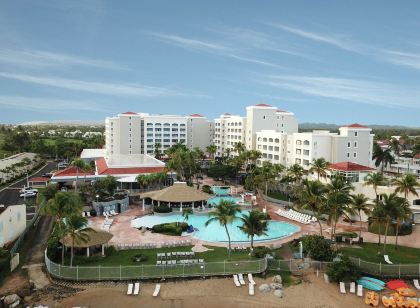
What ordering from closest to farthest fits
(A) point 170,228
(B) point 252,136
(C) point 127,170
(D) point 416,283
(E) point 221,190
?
(D) point 416,283 → (A) point 170,228 → (C) point 127,170 → (E) point 221,190 → (B) point 252,136

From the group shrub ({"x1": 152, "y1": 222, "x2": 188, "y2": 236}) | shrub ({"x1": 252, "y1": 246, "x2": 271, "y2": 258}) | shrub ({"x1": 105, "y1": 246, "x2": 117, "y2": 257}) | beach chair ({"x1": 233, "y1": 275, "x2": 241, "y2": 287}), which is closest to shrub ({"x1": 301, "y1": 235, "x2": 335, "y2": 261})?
shrub ({"x1": 252, "y1": 246, "x2": 271, "y2": 258})

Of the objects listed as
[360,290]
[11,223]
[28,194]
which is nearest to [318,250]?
[360,290]

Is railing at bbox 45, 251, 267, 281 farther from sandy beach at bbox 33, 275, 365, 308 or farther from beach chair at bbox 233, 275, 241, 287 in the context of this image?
sandy beach at bbox 33, 275, 365, 308

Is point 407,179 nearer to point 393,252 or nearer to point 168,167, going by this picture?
point 393,252

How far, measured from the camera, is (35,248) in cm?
3369

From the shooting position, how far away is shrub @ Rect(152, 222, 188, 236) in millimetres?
38906

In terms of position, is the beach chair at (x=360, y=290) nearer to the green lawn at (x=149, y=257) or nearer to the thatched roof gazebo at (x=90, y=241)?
the green lawn at (x=149, y=257)

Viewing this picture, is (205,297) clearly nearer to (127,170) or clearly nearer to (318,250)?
(318,250)

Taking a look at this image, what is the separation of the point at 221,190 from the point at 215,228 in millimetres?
23291

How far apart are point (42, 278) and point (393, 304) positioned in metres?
25.1

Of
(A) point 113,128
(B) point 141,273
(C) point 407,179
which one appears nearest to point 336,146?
(C) point 407,179

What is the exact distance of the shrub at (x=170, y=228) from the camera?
128ft

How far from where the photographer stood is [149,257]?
104 feet

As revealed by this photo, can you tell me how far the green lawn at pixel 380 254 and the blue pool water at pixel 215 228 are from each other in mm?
7481
